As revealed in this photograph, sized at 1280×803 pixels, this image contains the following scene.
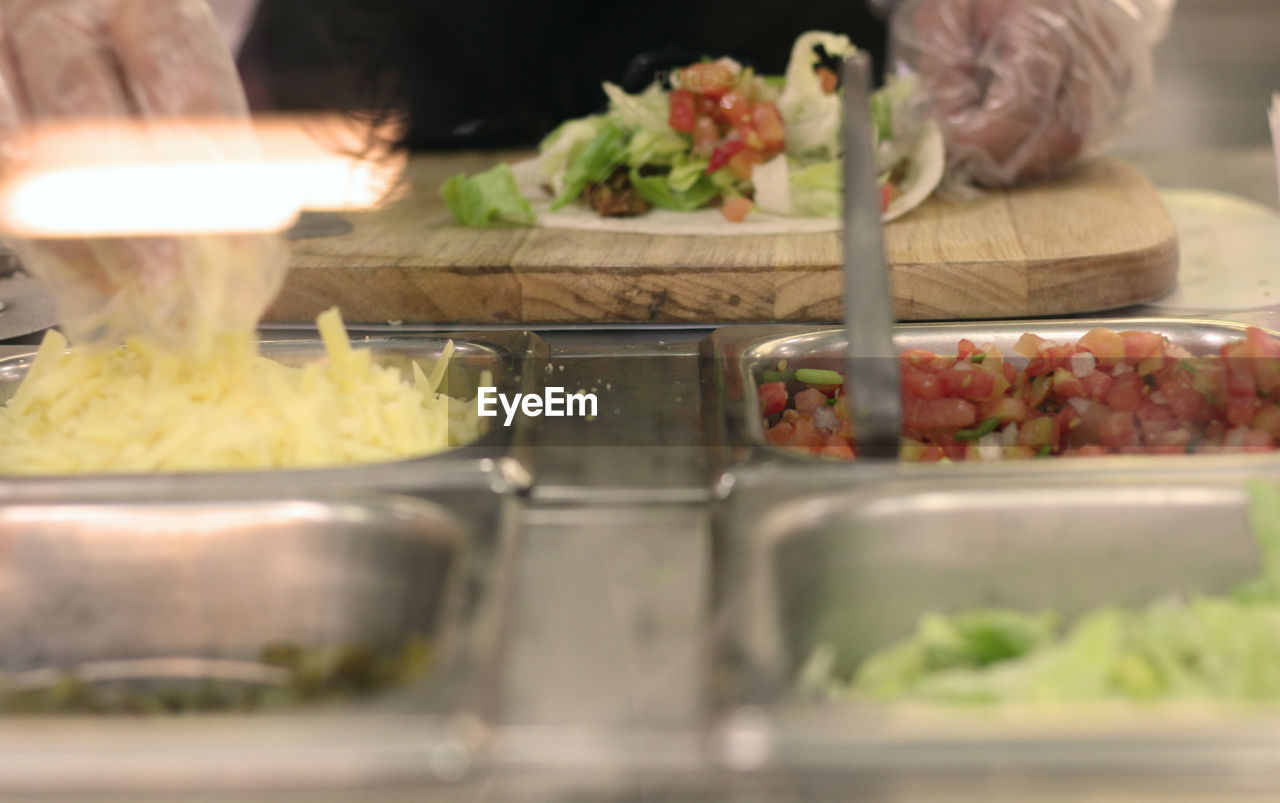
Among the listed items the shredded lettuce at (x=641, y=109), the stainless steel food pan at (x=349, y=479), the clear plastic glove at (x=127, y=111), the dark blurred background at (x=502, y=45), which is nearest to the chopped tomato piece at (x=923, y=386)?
the stainless steel food pan at (x=349, y=479)

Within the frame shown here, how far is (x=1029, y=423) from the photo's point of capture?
1293 millimetres

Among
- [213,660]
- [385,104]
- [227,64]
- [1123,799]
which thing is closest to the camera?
A: [1123,799]

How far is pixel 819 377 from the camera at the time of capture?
1.38m

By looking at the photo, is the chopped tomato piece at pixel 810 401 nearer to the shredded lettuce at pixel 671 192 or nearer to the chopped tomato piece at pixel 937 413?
the chopped tomato piece at pixel 937 413

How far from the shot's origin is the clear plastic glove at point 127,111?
1130 mm

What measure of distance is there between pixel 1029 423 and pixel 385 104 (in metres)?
1.67

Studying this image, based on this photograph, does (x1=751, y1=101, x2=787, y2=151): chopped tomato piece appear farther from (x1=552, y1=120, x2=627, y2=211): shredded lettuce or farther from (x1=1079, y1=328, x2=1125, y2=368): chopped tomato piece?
(x1=1079, y1=328, x2=1125, y2=368): chopped tomato piece

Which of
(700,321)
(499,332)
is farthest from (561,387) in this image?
(700,321)

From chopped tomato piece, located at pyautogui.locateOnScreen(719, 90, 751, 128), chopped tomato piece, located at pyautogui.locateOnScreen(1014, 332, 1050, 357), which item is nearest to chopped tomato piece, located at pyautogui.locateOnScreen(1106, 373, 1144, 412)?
chopped tomato piece, located at pyautogui.locateOnScreen(1014, 332, 1050, 357)

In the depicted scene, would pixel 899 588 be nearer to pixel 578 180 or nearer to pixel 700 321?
pixel 700 321

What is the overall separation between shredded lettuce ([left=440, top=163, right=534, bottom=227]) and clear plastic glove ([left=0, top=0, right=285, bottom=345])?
0.68 meters

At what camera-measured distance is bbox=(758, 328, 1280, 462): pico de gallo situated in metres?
1.24

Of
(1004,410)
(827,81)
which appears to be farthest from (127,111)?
(827,81)

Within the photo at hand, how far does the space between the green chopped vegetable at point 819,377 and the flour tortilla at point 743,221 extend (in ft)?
1.58
